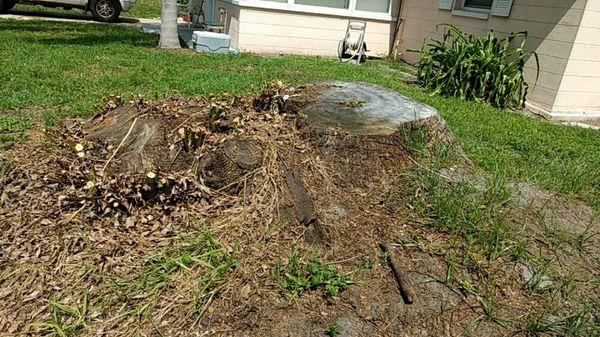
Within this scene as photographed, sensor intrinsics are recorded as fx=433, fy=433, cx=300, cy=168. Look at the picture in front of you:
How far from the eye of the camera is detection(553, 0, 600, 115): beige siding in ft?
18.7

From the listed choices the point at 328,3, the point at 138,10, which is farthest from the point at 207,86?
the point at 138,10

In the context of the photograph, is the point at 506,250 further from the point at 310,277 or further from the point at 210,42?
the point at 210,42

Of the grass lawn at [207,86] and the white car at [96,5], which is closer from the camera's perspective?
the grass lawn at [207,86]

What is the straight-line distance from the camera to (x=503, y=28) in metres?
6.97

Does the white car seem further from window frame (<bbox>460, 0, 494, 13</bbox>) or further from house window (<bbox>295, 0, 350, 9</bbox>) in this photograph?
window frame (<bbox>460, 0, 494, 13</bbox>)

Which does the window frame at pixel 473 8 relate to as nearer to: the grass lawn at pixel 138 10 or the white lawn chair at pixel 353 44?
the white lawn chair at pixel 353 44

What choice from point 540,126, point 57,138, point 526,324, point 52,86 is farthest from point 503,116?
point 52,86

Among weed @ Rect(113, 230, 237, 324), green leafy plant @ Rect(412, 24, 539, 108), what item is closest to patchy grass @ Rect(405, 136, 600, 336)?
weed @ Rect(113, 230, 237, 324)

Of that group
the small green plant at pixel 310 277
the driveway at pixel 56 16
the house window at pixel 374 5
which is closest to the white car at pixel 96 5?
the driveway at pixel 56 16

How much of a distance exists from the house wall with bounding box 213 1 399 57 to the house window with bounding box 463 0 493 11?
1949mm

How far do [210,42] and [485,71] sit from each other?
488 cm

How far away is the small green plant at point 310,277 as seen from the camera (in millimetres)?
2178

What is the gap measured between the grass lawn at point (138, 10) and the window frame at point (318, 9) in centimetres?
707

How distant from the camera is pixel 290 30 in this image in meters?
8.95
